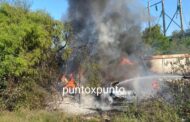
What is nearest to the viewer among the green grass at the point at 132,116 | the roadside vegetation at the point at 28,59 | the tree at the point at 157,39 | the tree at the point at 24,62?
the green grass at the point at 132,116

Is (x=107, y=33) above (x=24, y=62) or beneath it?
above

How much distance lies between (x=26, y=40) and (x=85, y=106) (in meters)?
2.98

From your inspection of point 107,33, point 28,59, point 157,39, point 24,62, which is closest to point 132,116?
point 24,62

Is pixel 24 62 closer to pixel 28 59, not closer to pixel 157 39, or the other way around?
pixel 28 59

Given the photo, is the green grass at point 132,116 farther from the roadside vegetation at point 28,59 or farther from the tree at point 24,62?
the tree at point 24,62

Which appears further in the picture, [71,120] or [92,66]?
[92,66]

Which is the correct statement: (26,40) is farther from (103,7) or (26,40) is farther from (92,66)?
(103,7)

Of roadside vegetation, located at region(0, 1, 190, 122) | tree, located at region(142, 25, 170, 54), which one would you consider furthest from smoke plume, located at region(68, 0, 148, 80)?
tree, located at region(142, 25, 170, 54)

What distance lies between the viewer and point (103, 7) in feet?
56.4

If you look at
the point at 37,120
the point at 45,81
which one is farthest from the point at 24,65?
the point at 37,120

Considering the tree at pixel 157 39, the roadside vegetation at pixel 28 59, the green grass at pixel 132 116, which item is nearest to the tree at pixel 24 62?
the roadside vegetation at pixel 28 59

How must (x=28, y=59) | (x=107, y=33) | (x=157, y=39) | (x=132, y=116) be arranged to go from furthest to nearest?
1. (x=157, y=39)
2. (x=107, y=33)
3. (x=28, y=59)
4. (x=132, y=116)

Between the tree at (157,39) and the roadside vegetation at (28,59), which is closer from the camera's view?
the roadside vegetation at (28,59)

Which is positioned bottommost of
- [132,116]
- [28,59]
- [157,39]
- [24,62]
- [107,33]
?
[132,116]
